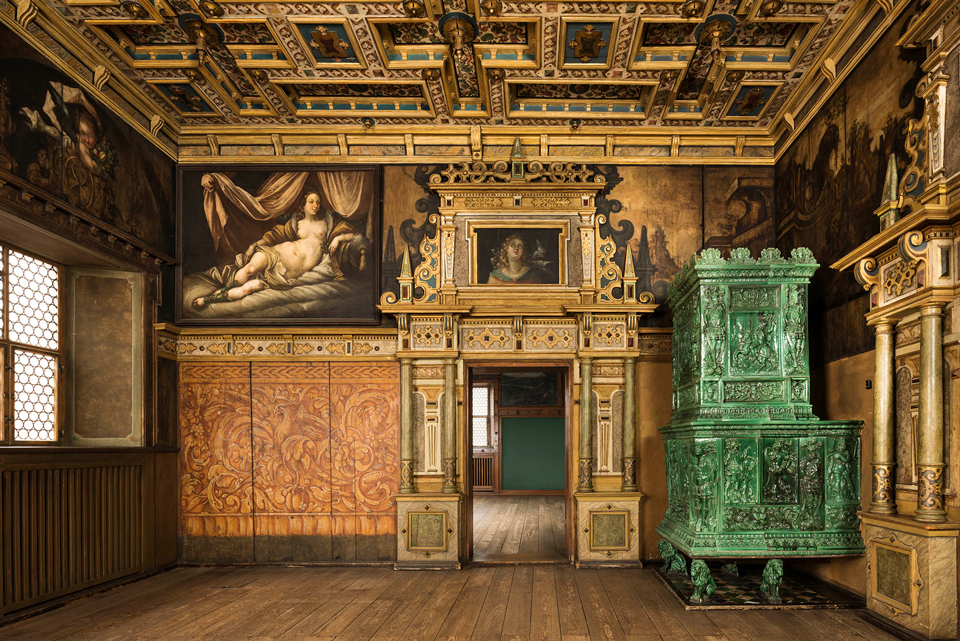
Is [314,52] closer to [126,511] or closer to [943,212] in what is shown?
[126,511]

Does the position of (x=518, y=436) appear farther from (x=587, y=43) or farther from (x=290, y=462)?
(x=587, y=43)

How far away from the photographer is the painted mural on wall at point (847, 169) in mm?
5602

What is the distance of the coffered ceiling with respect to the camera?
20.5 ft

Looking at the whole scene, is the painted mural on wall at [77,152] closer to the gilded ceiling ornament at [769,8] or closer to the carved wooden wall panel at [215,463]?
the carved wooden wall panel at [215,463]

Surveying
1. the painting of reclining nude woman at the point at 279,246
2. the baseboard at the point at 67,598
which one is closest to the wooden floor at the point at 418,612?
the baseboard at the point at 67,598

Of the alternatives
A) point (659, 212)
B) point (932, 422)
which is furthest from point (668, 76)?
point (932, 422)

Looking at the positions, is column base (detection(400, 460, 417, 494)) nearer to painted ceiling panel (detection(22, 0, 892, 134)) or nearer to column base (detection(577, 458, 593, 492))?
column base (detection(577, 458, 593, 492))

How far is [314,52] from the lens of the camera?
7.01 m

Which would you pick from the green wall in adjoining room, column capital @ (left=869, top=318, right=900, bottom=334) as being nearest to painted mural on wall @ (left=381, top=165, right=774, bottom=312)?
column capital @ (left=869, top=318, right=900, bottom=334)

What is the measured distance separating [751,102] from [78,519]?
8.42m

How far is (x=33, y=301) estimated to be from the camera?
6.93 meters

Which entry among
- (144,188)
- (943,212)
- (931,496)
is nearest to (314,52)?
(144,188)

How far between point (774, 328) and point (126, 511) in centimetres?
693

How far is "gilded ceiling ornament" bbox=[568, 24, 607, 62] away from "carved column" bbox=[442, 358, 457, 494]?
3.71 meters
